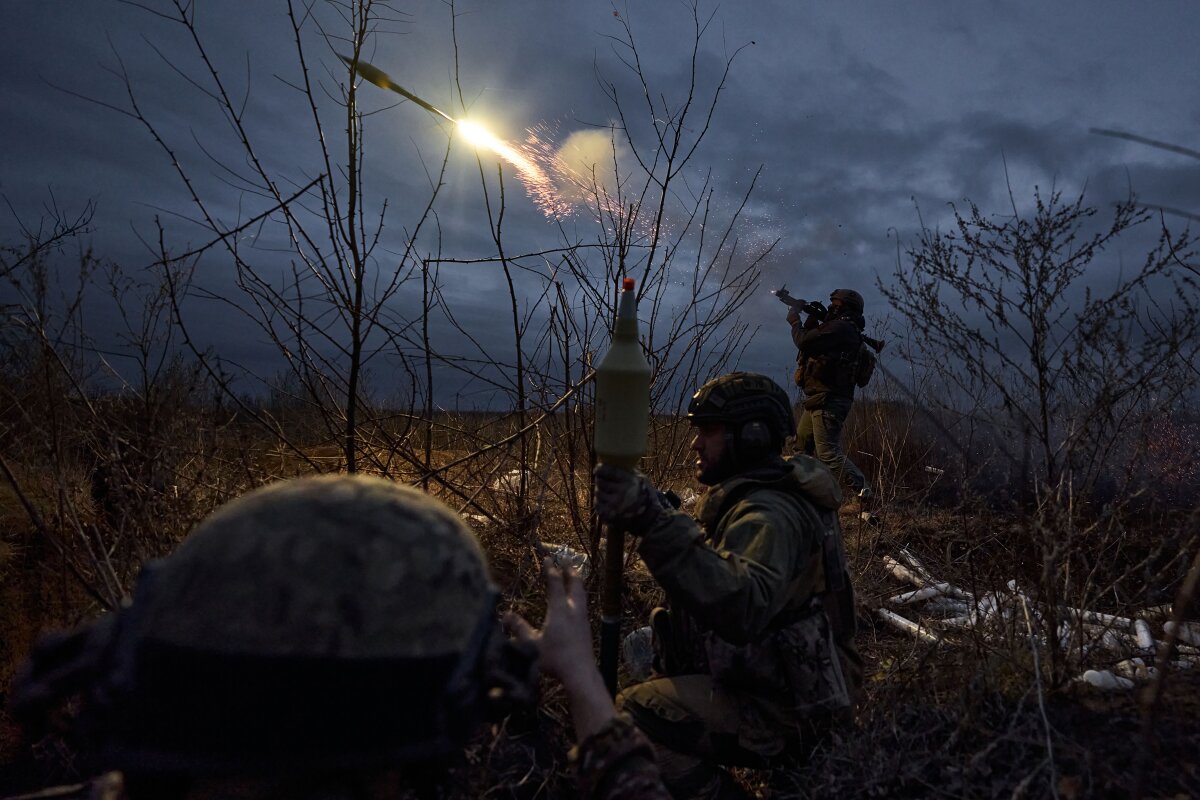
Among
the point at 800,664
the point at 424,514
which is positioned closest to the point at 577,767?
the point at 424,514

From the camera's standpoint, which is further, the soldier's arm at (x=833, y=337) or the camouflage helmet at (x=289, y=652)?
the soldier's arm at (x=833, y=337)

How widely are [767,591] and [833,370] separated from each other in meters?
5.91

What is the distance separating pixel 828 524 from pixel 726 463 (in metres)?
0.45

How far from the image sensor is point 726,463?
264 cm

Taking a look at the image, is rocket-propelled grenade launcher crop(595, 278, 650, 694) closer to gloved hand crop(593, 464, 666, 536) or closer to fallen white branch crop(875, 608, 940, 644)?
gloved hand crop(593, 464, 666, 536)

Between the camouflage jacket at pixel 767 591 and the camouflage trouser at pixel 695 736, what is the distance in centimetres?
7

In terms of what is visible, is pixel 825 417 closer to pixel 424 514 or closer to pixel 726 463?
pixel 726 463

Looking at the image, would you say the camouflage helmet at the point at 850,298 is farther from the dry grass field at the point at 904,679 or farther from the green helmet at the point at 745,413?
the green helmet at the point at 745,413

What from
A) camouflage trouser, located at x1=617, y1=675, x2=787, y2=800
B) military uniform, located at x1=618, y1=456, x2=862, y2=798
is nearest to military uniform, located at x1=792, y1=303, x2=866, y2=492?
military uniform, located at x1=618, y1=456, x2=862, y2=798

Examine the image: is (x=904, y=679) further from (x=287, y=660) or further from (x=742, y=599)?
(x=287, y=660)

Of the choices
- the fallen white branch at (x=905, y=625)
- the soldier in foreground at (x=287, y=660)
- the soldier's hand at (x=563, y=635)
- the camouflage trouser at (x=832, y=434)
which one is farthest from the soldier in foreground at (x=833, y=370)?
the soldier in foreground at (x=287, y=660)

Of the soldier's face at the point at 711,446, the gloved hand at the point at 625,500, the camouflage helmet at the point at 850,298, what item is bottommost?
the gloved hand at the point at 625,500

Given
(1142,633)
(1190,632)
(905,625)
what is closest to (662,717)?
(905,625)

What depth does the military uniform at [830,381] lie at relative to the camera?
749cm
